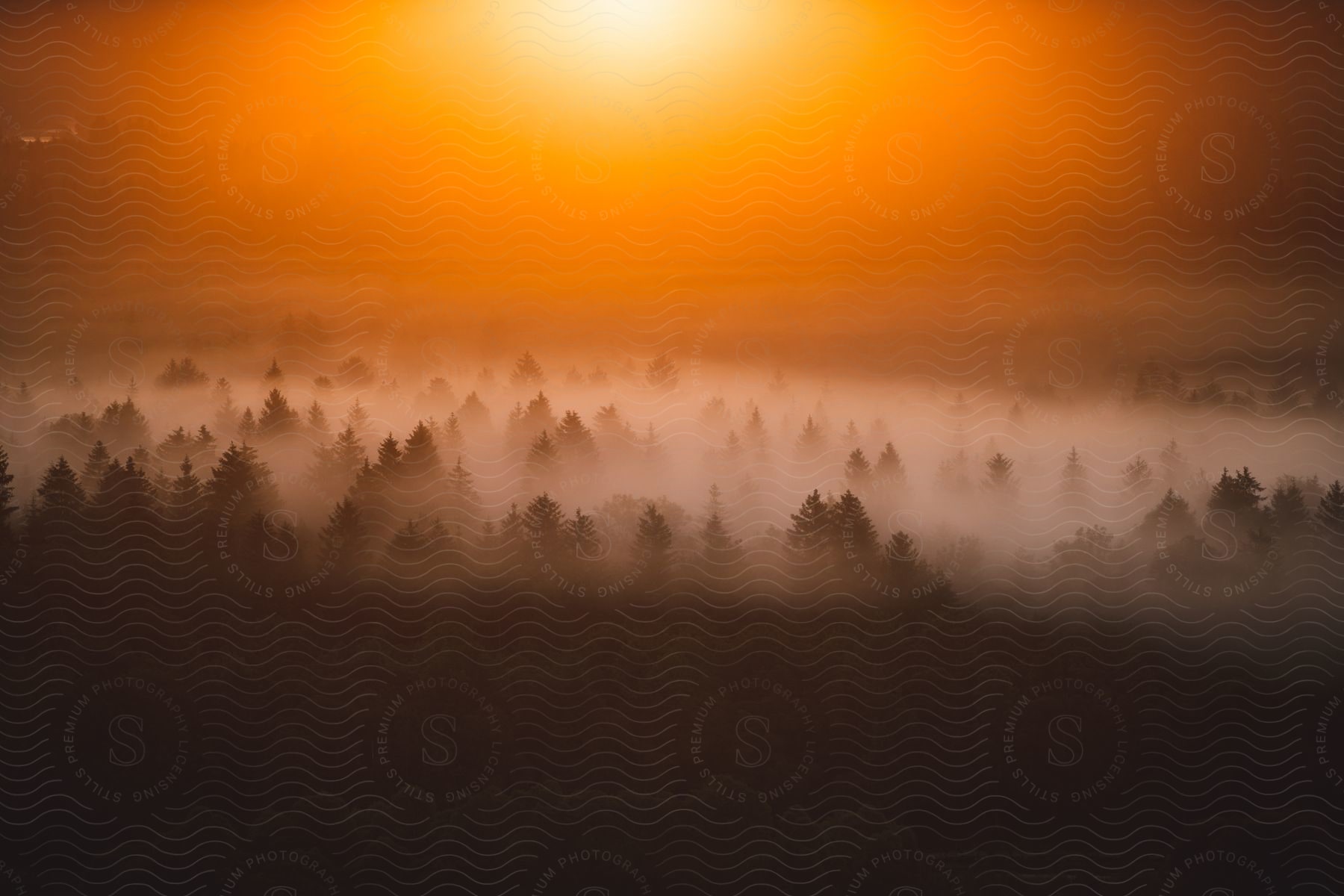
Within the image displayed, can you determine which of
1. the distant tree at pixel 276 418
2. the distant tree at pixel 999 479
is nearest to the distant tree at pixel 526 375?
the distant tree at pixel 276 418

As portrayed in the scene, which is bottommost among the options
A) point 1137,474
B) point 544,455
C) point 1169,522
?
point 1169,522

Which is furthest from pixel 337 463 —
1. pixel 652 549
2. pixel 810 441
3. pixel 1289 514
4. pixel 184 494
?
pixel 1289 514

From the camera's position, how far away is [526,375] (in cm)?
173

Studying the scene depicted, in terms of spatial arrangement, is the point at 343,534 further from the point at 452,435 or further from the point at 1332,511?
the point at 1332,511

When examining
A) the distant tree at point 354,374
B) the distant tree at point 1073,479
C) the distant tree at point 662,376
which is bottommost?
the distant tree at point 1073,479

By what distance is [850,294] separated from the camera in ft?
5.82

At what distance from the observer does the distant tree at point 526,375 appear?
1.73 meters

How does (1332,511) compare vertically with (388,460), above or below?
below

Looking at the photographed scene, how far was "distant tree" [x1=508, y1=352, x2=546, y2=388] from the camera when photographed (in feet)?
5.68

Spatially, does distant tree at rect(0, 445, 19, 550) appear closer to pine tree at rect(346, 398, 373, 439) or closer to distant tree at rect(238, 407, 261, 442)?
distant tree at rect(238, 407, 261, 442)

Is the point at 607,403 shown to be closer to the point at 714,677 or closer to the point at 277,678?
the point at 714,677

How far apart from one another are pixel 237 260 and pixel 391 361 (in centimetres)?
39

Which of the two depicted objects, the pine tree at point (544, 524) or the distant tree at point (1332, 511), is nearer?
the pine tree at point (544, 524)

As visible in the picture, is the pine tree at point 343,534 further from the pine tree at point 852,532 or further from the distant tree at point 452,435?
the pine tree at point 852,532
